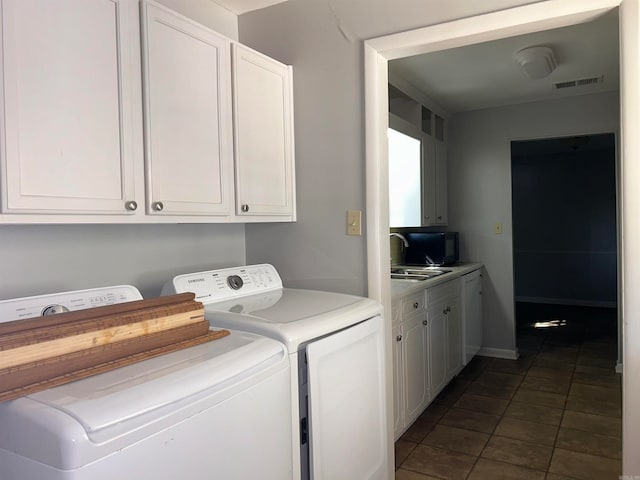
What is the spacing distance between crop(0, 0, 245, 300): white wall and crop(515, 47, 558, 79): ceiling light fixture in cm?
178

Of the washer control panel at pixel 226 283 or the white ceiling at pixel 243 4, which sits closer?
the washer control panel at pixel 226 283

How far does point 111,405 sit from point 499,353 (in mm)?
4059

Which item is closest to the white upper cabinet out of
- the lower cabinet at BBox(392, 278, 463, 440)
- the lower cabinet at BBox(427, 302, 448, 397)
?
the lower cabinet at BBox(392, 278, 463, 440)

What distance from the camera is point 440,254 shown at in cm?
392

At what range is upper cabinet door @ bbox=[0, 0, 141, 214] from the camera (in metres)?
1.23

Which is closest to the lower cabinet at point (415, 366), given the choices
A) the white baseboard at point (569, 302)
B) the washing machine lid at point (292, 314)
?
the washing machine lid at point (292, 314)

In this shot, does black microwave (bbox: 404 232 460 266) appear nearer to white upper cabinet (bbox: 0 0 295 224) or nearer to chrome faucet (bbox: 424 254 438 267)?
chrome faucet (bbox: 424 254 438 267)

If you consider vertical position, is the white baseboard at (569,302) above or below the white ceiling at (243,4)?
below

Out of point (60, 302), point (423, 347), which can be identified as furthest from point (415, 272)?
point (60, 302)

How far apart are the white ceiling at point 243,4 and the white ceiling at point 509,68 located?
1109 millimetres

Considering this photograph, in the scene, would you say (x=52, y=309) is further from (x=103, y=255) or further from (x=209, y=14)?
(x=209, y=14)

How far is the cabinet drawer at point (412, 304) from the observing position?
2.68 meters

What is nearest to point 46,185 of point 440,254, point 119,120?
point 119,120

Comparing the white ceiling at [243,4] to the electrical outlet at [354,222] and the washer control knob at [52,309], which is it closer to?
the electrical outlet at [354,222]
